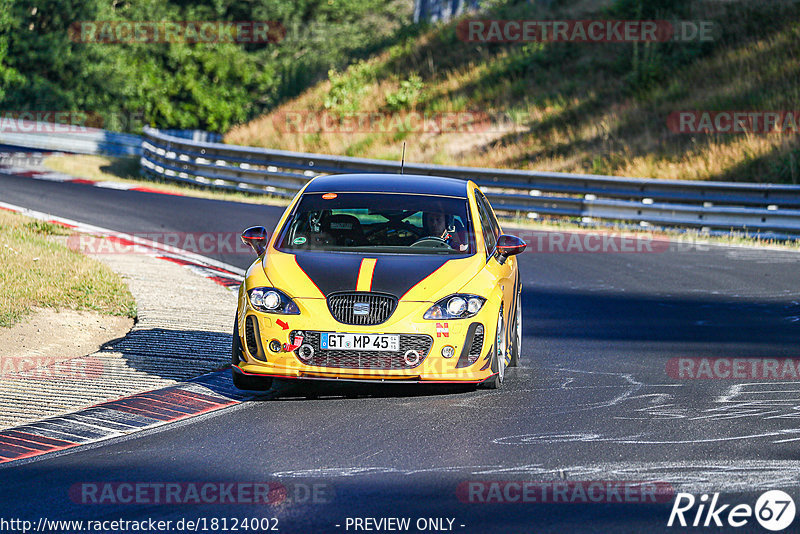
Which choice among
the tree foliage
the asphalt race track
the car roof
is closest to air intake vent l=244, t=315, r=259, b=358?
the asphalt race track

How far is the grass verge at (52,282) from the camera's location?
452 inches

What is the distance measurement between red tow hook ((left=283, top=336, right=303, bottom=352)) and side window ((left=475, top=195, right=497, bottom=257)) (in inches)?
71.4

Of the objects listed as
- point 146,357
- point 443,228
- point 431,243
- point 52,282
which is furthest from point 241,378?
point 52,282

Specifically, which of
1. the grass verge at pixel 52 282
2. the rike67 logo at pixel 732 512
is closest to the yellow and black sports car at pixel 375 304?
the rike67 logo at pixel 732 512

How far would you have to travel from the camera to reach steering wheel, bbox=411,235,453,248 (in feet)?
29.5

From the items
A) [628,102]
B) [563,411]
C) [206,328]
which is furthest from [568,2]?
[563,411]

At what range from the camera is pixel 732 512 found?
554cm

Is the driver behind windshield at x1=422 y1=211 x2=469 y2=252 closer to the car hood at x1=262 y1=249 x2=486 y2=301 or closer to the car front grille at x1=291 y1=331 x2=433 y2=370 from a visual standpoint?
the car hood at x1=262 y1=249 x2=486 y2=301

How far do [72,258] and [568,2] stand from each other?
28768mm

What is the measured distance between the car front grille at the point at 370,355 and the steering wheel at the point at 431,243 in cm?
121

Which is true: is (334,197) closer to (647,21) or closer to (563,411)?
(563,411)

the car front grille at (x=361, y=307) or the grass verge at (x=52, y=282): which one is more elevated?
the car front grille at (x=361, y=307)

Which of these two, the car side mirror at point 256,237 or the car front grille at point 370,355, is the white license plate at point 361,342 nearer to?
the car front grille at point 370,355

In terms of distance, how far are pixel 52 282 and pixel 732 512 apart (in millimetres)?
8683
